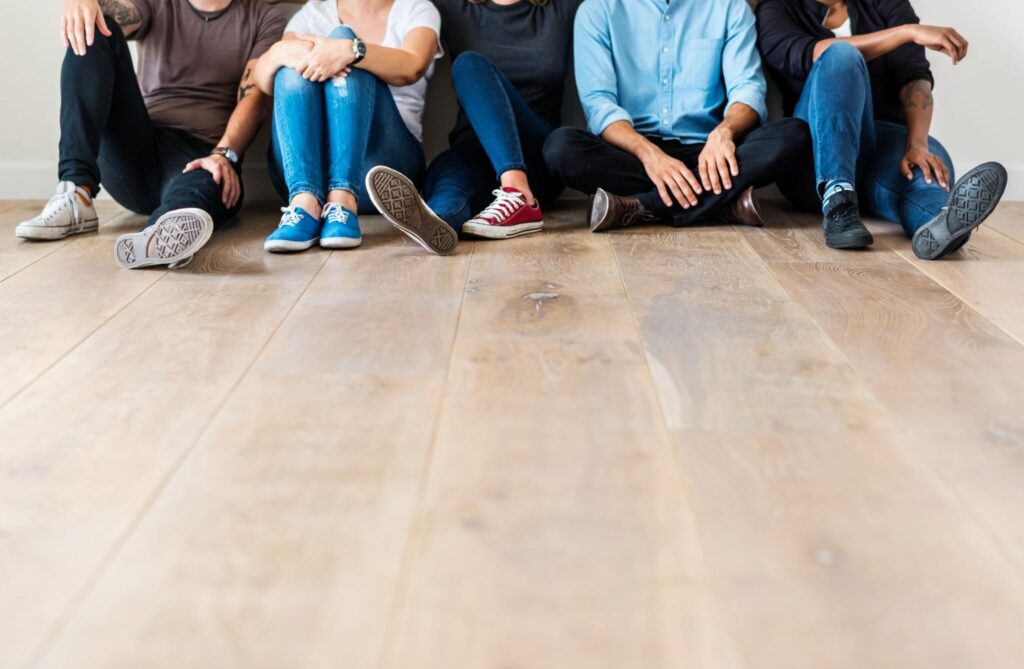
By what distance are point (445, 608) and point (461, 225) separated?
1.71 m

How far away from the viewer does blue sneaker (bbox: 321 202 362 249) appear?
2.39m

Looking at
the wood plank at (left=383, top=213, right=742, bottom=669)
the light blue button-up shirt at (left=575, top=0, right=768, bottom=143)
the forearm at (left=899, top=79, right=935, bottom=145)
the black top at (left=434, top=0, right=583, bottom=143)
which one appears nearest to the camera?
the wood plank at (left=383, top=213, right=742, bottom=669)

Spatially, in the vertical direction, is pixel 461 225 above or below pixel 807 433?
below

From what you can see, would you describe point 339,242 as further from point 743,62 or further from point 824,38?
point 824,38

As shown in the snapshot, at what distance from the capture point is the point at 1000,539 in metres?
1.07

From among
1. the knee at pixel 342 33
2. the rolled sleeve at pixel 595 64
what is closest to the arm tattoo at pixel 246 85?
the knee at pixel 342 33

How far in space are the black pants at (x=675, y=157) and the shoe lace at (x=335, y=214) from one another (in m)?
0.56

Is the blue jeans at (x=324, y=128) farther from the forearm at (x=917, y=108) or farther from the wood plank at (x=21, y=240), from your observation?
the forearm at (x=917, y=108)

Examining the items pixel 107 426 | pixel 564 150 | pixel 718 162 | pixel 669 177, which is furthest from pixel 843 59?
pixel 107 426

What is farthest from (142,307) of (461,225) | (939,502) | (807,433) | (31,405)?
(939,502)

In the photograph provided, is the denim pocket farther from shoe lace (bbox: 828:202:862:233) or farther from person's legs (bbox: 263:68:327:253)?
person's legs (bbox: 263:68:327:253)

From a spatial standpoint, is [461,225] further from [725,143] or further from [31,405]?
[31,405]

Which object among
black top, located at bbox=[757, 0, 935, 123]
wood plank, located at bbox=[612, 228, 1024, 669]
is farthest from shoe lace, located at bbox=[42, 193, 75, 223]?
black top, located at bbox=[757, 0, 935, 123]

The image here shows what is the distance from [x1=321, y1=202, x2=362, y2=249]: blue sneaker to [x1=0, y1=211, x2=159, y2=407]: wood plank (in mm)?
397
